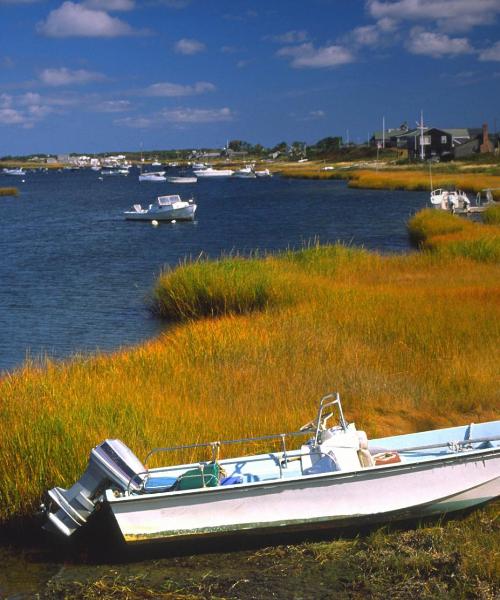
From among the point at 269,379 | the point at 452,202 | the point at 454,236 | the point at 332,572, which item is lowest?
the point at 332,572

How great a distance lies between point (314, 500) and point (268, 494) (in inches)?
18.4

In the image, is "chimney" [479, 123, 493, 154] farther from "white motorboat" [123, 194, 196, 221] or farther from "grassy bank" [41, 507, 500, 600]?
"grassy bank" [41, 507, 500, 600]

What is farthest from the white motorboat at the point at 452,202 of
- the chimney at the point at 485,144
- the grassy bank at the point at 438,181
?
the chimney at the point at 485,144

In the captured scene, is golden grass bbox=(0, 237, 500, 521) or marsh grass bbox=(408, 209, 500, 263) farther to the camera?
marsh grass bbox=(408, 209, 500, 263)

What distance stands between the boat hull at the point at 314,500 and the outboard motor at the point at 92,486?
0.95 feet

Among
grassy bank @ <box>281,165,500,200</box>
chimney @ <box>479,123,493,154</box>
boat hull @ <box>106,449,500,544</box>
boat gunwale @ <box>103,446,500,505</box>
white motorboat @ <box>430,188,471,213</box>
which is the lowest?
boat hull @ <box>106,449,500,544</box>

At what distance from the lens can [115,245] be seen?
45281 mm

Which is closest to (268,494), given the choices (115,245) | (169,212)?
A: (115,245)

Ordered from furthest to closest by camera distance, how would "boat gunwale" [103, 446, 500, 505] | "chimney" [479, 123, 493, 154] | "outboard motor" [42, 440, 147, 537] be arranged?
"chimney" [479, 123, 493, 154], "outboard motor" [42, 440, 147, 537], "boat gunwale" [103, 446, 500, 505]

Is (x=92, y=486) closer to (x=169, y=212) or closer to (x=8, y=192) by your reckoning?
(x=169, y=212)

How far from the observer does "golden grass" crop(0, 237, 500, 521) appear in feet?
31.6

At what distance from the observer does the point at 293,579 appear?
8156 mm

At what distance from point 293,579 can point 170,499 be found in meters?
1.38

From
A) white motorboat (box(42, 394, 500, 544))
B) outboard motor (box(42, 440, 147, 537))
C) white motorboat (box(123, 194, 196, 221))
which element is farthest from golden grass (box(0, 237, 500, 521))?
white motorboat (box(123, 194, 196, 221))
